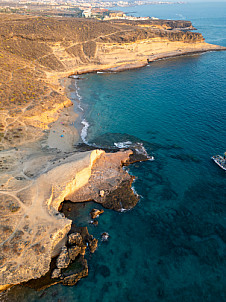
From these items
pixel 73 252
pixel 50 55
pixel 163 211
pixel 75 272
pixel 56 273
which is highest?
pixel 50 55

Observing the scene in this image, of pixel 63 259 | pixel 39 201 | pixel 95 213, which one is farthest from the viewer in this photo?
pixel 95 213

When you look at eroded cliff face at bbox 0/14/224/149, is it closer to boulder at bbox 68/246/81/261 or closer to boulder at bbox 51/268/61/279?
boulder at bbox 68/246/81/261

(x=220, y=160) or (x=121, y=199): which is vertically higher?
(x=220, y=160)

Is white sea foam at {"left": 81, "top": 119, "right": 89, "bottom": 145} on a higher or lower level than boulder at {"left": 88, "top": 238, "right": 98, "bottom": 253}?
higher

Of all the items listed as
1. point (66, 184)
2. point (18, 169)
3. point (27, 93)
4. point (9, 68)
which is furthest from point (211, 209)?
point (9, 68)

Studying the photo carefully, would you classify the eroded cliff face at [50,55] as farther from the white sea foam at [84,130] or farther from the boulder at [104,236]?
the boulder at [104,236]

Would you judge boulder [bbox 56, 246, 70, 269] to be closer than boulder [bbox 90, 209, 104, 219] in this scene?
Yes

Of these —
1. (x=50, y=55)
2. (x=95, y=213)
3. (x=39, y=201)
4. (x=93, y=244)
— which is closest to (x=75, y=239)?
(x=93, y=244)

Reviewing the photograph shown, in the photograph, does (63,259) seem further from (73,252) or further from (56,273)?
(56,273)

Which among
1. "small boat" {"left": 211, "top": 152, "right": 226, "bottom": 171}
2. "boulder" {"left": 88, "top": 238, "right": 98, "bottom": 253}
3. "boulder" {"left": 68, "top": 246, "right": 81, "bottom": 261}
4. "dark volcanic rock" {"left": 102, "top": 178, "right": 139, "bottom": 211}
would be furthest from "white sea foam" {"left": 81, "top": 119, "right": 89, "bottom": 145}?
"small boat" {"left": 211, "top": 152, "right": 226, "bottom": 171}

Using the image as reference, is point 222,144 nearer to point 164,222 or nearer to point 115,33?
point 164,222
